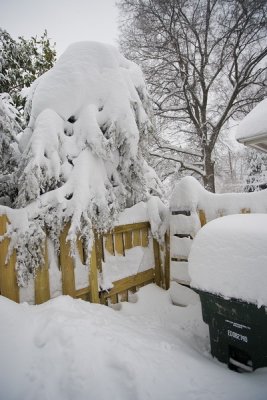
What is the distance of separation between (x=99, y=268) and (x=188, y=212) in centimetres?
162

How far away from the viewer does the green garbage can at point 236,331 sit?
7.48 feet

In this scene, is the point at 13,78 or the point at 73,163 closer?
the point at 73,163

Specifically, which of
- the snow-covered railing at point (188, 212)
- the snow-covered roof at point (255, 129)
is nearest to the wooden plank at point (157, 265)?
the snow-covered railing at point (188, 212)

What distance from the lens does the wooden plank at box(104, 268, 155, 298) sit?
3735 mm

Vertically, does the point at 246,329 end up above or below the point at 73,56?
below

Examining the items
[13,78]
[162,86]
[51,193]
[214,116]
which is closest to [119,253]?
[51,193]

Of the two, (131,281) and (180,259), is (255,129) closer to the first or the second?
(180,259)

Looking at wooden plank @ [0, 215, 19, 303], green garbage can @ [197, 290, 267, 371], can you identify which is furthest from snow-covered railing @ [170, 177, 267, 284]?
wooden plank @ [0, 215, 19, 303]

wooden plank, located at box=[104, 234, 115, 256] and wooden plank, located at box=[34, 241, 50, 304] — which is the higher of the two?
wooden plank, located at box=[104, 234, 115, 256]

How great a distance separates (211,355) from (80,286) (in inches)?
67.3

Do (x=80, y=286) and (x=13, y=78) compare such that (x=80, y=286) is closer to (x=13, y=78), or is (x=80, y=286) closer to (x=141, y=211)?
(x=141, y=211)

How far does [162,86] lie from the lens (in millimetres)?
13625

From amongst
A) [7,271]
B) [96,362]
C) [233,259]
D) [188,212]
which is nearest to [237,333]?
[233,259]

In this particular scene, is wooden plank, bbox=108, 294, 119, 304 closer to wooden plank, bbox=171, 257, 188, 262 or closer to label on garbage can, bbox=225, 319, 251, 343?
Answer: wooden plank, bbox=171, 257, 188, 262
